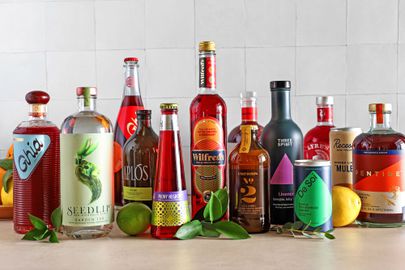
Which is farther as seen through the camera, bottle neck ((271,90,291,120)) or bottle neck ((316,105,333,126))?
bottle neck ((316,105,333,126))

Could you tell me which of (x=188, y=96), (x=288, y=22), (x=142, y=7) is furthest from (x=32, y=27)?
(x=288, y=22)

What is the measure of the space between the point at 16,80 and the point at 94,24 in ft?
1.02

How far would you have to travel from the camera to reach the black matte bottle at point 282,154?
100 centimetres

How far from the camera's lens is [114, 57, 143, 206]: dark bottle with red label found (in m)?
1.19

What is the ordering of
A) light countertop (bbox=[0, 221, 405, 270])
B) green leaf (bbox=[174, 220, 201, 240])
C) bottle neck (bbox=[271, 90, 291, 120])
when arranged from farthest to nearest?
1. bottle neck (bbox=[271, 90, 291, 120])
2. green leaf (bbox=[174, 220, 201, 240])
3. light countertop (bbox=[0, 221, 405, 270])

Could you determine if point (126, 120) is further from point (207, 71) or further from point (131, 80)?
point (207, 71)

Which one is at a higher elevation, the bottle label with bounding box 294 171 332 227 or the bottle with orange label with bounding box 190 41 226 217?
the bottle with orange label with bounding box 190 41 226 217

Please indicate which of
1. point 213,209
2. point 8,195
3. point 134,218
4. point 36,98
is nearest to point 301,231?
point 213,209

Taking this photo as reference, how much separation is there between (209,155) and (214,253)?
20cm

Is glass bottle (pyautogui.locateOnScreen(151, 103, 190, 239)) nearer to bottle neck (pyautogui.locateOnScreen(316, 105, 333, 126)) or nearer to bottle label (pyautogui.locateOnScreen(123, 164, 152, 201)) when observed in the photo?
bottle label (pyautogui.locateOnScreen(123, 164, 152, 201))

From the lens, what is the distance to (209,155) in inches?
38.5

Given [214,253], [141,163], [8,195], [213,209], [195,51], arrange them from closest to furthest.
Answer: [214,253], [213,209], [141,163], [8,195], [195,51]

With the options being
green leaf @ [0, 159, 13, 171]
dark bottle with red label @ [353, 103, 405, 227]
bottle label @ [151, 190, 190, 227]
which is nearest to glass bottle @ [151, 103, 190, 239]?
bottle label @ [151, 190, 190, 227]

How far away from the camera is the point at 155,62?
5.32ft
